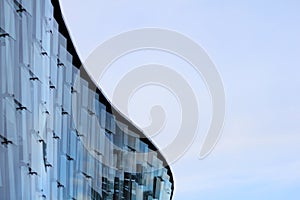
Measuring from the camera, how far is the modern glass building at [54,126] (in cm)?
1712

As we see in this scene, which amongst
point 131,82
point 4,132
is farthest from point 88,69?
point 4,132

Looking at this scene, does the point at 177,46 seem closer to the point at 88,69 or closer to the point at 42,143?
the point at 88,69

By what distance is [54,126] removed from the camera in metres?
23.5

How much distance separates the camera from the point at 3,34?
1617 cm

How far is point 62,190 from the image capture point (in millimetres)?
24719

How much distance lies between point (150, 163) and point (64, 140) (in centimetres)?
1418

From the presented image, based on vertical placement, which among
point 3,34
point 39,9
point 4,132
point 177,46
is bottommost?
point 4,132

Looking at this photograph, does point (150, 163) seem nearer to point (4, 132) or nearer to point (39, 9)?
point (39, 9)

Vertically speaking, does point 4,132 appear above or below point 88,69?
below

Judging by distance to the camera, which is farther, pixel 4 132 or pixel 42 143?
pixel 42 143

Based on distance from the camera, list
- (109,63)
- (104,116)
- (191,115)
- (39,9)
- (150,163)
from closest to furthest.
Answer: (39,9) → (109,63) → (191,115) → (104,116) → (150,163)

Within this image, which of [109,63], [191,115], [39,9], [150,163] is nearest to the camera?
[39,9]

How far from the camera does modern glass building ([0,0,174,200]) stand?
17125 millimetres

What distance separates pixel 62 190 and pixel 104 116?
20.9 feet
